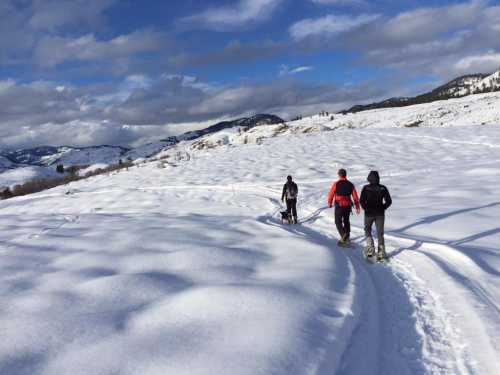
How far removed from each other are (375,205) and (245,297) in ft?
15.3

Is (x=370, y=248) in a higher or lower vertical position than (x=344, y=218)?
lower

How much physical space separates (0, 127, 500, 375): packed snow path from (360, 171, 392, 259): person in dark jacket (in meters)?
0.47

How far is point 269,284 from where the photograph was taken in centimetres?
650

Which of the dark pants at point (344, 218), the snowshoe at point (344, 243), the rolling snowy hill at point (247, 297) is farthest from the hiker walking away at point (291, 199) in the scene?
the snowshoe at point (344, 243)

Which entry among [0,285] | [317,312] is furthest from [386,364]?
[0,285]

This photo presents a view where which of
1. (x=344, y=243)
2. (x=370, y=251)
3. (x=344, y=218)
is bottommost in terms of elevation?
(x=344, y=243)

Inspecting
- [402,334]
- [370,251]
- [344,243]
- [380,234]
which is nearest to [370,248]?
[370,251]

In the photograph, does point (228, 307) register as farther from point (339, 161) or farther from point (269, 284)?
point (339, 161)

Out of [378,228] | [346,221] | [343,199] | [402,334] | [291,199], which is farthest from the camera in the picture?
[291,199]

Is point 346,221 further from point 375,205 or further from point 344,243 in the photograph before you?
point 375,205

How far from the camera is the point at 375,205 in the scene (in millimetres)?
8938

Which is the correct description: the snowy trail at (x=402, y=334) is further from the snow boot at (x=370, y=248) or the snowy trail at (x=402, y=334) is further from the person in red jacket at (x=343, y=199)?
the person in red jacket at (x=343, y=199)

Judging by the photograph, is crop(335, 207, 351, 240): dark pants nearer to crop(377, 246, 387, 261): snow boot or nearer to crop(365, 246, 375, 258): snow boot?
crop(365, 246, 375, 258): snow boot

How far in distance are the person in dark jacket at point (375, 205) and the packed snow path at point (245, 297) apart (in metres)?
0.47
